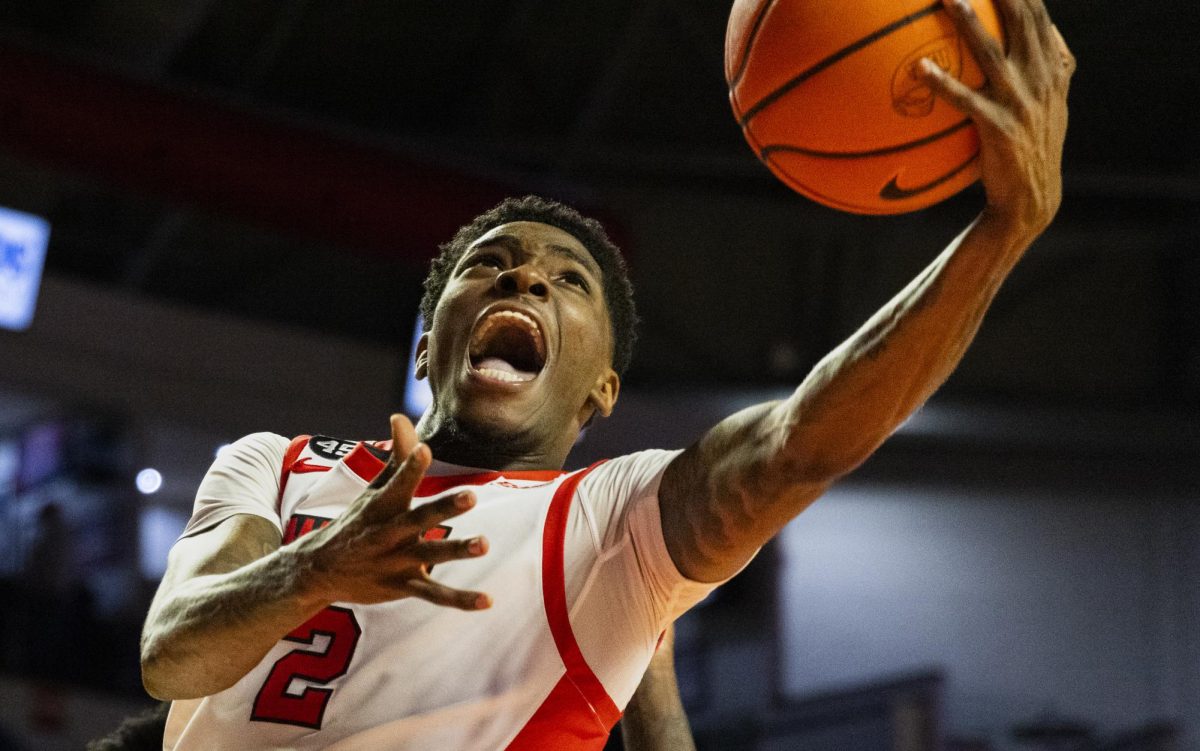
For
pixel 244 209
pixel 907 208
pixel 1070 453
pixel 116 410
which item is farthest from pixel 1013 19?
pixel 1070 453

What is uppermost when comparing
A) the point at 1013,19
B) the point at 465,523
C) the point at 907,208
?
the point at 1013,19

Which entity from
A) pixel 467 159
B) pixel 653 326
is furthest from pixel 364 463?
pixel 653 326

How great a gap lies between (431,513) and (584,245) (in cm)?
136

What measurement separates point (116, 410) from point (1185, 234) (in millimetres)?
9280

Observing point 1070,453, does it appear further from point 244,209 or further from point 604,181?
point 244,209

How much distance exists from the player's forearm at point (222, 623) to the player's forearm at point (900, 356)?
709 mm

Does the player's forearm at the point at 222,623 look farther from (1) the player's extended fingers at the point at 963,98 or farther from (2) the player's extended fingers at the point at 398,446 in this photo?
(1) the player's extended fingers at the point at 963,98

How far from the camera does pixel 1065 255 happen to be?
12836mm

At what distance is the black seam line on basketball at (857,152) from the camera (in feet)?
→ 6.47

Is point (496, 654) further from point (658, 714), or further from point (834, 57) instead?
point (834, 57)

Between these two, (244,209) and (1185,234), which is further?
(1185,234)

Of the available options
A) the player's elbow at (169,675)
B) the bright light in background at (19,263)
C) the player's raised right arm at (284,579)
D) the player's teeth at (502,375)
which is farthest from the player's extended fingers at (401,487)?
the bright light in background at (19,263)

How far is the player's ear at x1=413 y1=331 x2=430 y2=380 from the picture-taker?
2.95 metres

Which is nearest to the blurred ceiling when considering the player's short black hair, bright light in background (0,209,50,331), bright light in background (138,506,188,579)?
bright light in background (0,209,50,331)
